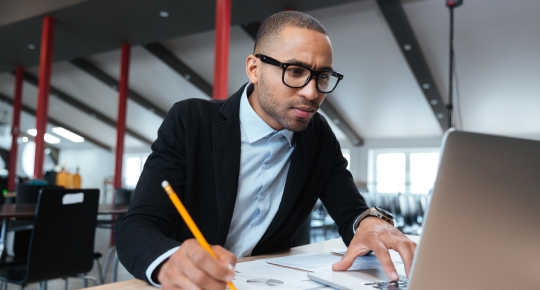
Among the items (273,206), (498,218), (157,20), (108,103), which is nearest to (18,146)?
(108,103)

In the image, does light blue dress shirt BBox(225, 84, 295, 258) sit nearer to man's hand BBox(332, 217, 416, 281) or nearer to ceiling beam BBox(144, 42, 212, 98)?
man's hand BBox(332, 217, 416, 281)

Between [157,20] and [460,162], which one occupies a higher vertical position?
[157,20]

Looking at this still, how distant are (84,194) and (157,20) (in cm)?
378

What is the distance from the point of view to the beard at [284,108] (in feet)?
3.42

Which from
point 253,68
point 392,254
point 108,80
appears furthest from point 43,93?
point 392,254

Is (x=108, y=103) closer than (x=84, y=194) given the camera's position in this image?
No

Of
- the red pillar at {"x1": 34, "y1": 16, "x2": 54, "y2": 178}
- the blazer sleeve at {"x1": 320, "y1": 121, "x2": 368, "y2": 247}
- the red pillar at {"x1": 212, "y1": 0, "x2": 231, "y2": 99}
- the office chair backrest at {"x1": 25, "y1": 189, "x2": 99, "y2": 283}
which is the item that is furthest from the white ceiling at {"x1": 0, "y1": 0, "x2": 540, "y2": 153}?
the blazer sleeve at {"x1": 320, "y1": 121, "x2": 368, "y2": 247}

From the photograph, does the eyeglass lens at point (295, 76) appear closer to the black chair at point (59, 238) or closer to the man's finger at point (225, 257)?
the man's finger at point (225, 257)

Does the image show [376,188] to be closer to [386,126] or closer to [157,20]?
[386,126]

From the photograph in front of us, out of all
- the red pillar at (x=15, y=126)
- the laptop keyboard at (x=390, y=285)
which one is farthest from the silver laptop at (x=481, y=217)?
the red pillar at (x=15, y=126)

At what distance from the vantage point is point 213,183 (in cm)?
110

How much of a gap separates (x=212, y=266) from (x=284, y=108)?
0.59 meters

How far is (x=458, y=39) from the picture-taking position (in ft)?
17.3

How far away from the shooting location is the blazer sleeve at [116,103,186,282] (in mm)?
739
